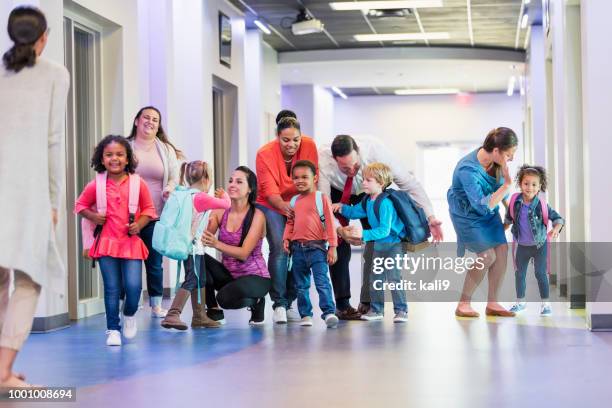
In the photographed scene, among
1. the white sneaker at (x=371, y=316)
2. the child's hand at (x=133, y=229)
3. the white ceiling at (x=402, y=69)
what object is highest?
the white ceiling at (x=402, y=69)

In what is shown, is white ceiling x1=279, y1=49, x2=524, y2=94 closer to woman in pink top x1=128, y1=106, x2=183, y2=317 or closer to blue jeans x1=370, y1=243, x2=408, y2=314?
woman in pink top x1=128, y1=106, x2=183, y2=317

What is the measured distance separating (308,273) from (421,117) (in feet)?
58.6

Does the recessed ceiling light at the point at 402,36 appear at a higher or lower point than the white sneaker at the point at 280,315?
higher

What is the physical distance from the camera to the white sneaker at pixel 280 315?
6.54 metres

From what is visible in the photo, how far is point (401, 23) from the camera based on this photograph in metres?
14.7

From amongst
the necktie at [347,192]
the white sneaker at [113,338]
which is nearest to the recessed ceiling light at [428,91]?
the necktie at [347,192]

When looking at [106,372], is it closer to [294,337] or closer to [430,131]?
[294,337]

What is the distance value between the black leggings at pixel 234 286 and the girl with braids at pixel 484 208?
142 centimetres

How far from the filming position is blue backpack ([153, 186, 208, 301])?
20.2ft

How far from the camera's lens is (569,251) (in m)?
7.17

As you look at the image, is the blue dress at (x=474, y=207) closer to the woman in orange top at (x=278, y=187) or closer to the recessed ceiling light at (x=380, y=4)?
the woman in orange top at (x=278, y=187)

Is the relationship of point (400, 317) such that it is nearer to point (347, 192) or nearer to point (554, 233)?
point (347, 192)

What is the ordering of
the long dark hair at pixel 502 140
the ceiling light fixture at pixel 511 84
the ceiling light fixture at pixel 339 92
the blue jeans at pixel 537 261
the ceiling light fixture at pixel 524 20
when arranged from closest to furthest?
the long dark hair at pixel 502 140 < the blue jeans at pixel 537 261 < the ceiling light fixture at pixel 524 20 < the ceiling light fixture at pixel 511 84 < the ceiling light fixture at pixel 339 92

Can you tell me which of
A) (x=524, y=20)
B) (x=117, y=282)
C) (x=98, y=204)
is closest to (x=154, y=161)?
(x=98, y=204)
